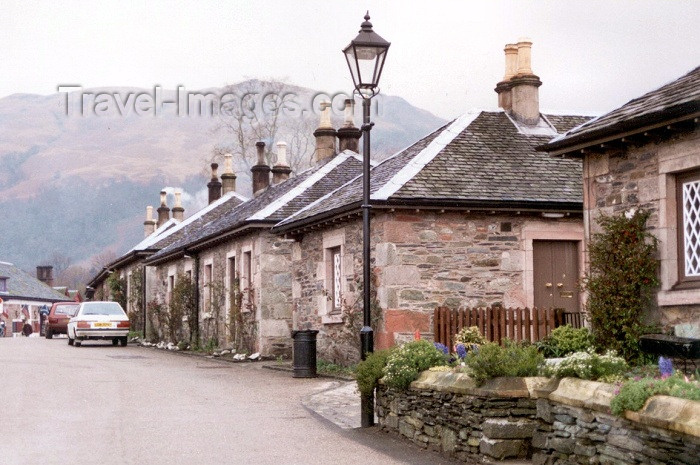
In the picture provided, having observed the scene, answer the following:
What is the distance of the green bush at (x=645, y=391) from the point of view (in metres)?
7.05

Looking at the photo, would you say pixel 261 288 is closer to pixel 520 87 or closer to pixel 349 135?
pixel 349 135

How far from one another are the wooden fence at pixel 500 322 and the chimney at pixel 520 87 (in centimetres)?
582

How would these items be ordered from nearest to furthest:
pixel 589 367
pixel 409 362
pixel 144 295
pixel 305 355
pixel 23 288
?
pixel 589 367 < pixel 409 362 < pixel 305 355 < pixel 144 295 < pixel 23 288

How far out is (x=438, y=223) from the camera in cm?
1867

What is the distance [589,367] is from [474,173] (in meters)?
11.1

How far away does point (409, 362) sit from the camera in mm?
11484

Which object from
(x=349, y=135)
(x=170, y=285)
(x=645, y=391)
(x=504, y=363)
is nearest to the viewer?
(x=645, y=391)

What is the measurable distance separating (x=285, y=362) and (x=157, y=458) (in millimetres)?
14429

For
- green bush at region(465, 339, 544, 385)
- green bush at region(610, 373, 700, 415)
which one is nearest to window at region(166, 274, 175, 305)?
green bush at region(465, 339, 544, 385)

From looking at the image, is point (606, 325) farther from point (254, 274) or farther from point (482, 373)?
point (254, 274)

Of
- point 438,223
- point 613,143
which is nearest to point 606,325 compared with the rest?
point 613,143

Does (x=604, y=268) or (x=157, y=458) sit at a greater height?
(x=604, y=268)

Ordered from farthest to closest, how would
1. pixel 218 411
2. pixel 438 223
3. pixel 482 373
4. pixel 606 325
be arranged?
pixel 438 223, pixel 218 411, pixel 606 325, pixel 482 373

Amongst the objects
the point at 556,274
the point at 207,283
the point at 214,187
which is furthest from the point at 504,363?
the point at 214,187
